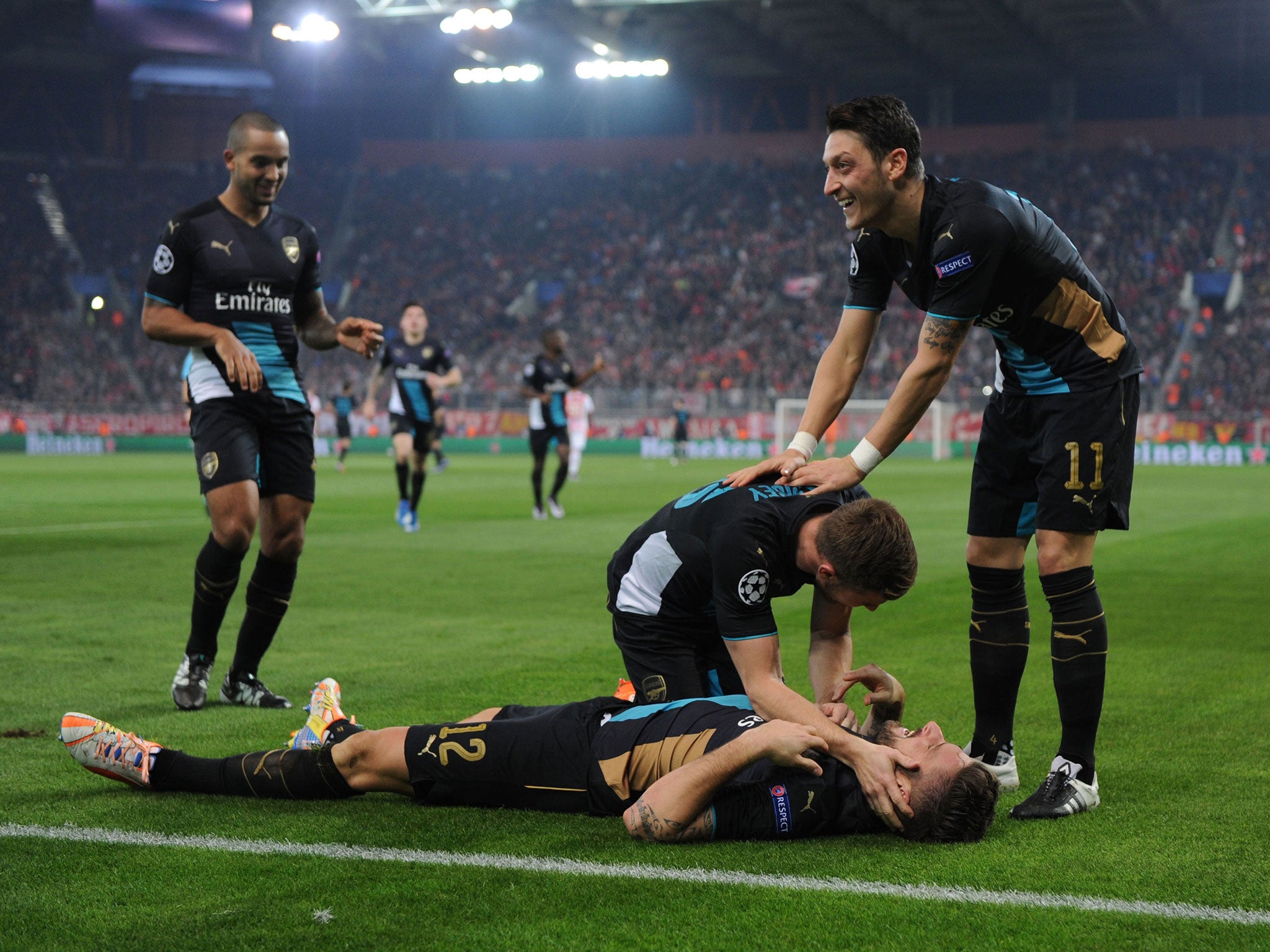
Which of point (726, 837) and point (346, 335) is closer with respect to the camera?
point (726, 837)

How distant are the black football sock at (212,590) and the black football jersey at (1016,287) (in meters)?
3.09

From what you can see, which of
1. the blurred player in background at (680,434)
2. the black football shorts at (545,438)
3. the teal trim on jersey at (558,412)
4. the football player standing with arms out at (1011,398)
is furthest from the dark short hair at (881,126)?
the blurred player in background at (680,434)

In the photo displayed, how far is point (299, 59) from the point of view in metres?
50.2

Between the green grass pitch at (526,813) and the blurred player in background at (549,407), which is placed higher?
the blurred player in background at (549,407)

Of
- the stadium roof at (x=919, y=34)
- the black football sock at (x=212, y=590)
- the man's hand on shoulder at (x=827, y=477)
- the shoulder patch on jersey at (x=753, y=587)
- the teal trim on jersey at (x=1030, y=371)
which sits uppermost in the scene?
the stadium roof at (x=919, y=34)

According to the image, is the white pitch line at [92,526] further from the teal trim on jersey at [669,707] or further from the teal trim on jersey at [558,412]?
the teal trim on jersey at [669,707]

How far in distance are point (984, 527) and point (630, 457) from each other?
3444 centimetres

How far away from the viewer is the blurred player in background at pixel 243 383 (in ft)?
18.4

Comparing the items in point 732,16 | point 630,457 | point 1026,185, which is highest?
point 732,16

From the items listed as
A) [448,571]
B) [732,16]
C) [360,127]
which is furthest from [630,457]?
[448,571]

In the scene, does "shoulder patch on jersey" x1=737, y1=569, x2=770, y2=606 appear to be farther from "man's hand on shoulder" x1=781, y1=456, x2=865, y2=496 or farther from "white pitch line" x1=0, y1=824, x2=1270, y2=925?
"white pitch line" x1=0, y1=824, x2=1270, y2=925

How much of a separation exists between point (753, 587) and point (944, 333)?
102 centimetres

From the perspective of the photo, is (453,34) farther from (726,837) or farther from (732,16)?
(726,837)

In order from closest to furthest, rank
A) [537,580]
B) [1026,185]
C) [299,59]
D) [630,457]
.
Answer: [537,580] → [630,457] → [1026,185] → [299,59]
